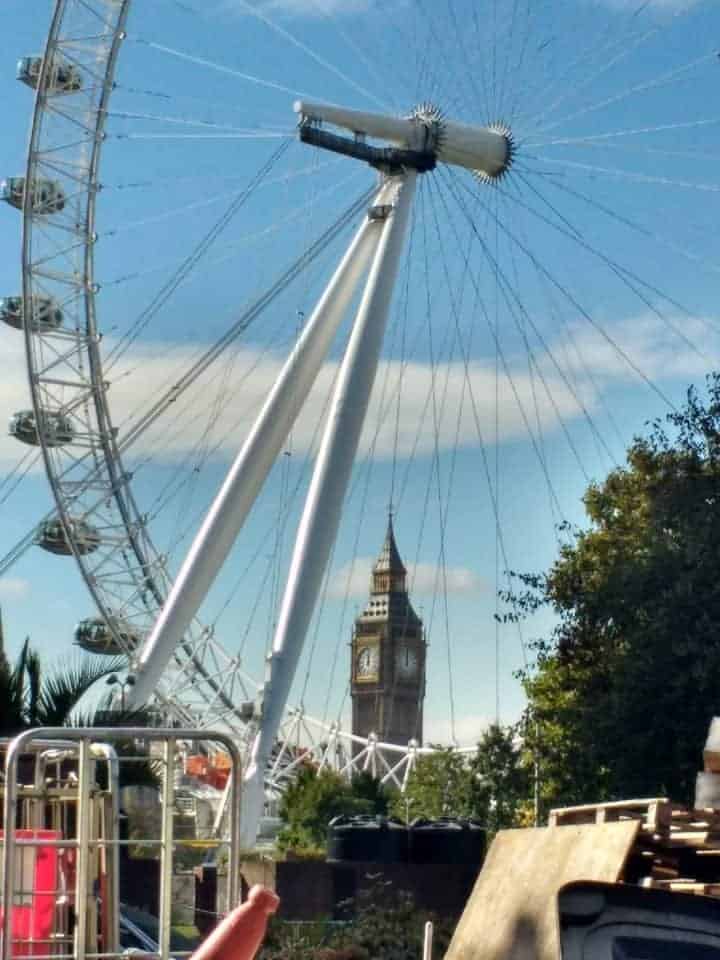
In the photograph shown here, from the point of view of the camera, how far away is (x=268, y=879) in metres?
35.0

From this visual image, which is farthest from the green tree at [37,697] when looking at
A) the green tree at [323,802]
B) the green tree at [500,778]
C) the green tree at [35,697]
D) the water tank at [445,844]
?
the green tree at [323,802]

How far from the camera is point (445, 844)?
114ft

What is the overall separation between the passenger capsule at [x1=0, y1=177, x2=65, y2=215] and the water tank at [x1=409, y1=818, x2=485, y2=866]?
22.6 m

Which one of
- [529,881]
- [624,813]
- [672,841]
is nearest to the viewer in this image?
[529,881]

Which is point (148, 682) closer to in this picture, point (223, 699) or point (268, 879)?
point (268, 879)

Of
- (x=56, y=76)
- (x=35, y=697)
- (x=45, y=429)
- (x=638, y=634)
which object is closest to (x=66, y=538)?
(x=45, y=429)

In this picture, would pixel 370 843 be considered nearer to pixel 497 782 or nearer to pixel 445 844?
pixel 445 844

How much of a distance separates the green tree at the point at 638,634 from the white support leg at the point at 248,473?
603cm

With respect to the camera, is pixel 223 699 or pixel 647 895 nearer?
pixel 647 895

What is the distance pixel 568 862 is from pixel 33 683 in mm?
8482

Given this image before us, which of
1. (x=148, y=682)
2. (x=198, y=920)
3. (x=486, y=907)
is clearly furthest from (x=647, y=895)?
(x=148, y=682)

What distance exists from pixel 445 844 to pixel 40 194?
2343 cm

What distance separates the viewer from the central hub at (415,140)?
44.0 metres

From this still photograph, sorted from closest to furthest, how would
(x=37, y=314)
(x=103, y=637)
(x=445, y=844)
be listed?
1. (x=445, y=844)
2. (x=37, y=314)
3. (x=103, y=637)
